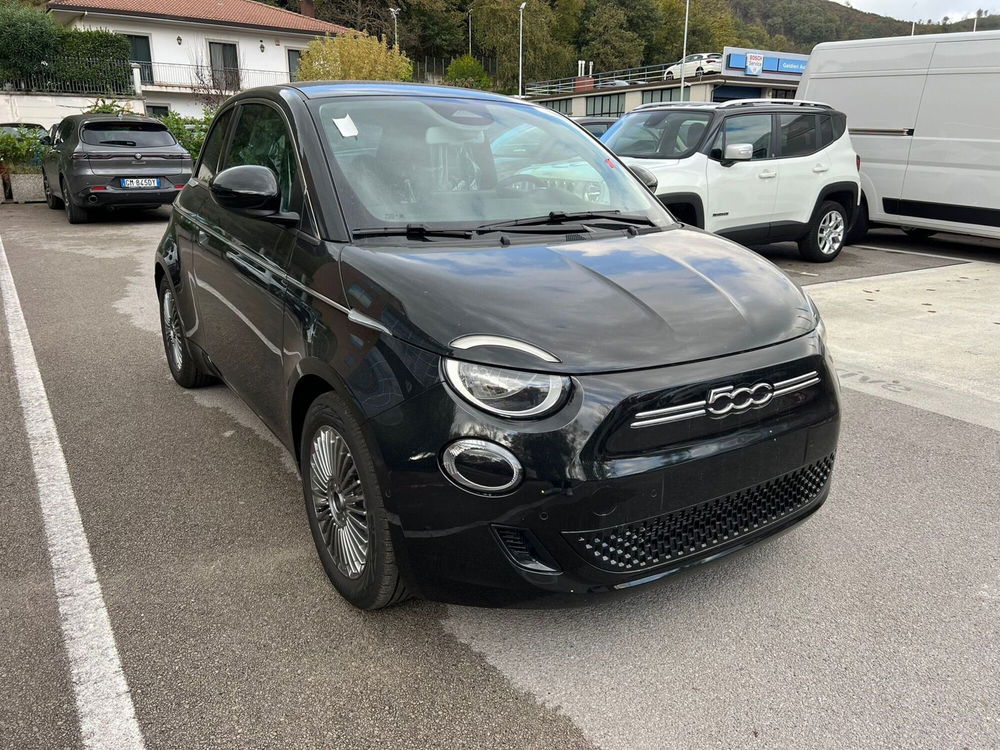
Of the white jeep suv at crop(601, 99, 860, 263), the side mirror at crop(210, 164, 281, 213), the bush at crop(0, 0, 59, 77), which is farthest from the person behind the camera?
the bush at crop(0, 0, 59, 77)

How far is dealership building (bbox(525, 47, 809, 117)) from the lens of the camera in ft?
173

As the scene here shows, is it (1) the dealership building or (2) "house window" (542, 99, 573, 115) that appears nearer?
(1) the dealership building

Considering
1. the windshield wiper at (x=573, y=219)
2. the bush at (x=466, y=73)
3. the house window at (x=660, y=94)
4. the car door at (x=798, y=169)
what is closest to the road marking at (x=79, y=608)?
the windshield wiper at (x=573, y=219)

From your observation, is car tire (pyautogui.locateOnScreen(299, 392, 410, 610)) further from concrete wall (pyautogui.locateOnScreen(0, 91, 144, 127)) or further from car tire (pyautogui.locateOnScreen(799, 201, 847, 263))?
concrete wall (pyautogui.locateOnScreen(0, 91, 144, 127))

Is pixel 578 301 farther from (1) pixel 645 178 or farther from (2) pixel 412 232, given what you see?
(1) pixel 645 178

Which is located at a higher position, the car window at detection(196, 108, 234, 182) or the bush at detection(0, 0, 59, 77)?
the bush at detection(0, 0, 59, 77)

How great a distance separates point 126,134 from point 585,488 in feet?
41.4

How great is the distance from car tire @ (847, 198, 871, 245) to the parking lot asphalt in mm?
7507

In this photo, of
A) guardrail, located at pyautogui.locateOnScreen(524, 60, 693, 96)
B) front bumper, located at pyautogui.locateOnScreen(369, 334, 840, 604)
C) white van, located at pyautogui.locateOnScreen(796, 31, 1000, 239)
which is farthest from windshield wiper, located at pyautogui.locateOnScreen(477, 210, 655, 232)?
guardrail, located at pyautogui.locateOnScreen(524, 60, 693, 96)

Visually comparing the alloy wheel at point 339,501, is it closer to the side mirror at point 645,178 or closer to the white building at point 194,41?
the side mirror at point 645,178

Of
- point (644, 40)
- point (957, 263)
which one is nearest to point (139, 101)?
point (957, 263)

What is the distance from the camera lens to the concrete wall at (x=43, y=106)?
31.7 metres

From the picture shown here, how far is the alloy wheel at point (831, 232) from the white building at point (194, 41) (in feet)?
131

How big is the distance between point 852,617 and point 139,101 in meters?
37.5
